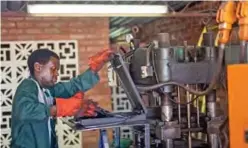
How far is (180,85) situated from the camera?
2881 mm

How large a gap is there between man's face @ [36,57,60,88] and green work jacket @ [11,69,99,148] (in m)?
0.11

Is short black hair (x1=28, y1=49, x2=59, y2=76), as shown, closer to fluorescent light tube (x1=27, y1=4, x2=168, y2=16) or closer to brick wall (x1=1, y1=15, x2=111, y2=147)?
fluorescent light tube (x1=27, y1=4, x2=168, y2=16)

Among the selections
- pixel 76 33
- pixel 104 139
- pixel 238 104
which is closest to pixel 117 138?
pixel 104 139

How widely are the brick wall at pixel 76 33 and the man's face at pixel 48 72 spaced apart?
3.35 meters

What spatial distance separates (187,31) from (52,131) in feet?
13.3

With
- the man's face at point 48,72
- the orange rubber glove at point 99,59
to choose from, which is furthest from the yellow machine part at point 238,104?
the man's face at point 48,72

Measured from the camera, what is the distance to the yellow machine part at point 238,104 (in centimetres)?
251

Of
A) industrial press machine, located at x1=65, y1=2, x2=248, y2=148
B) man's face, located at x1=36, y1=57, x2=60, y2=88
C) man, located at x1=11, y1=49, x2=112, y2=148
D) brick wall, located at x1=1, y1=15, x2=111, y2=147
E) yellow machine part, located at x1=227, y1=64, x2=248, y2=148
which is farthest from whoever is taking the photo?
brick wall, located at x1=1, y1=15, x2=111, y2=147

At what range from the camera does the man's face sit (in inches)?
141

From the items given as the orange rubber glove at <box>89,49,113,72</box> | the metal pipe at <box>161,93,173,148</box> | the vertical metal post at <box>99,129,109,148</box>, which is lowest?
the vertical metal post at <box>99,129,109,148</box>

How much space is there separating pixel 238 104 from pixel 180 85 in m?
0.46

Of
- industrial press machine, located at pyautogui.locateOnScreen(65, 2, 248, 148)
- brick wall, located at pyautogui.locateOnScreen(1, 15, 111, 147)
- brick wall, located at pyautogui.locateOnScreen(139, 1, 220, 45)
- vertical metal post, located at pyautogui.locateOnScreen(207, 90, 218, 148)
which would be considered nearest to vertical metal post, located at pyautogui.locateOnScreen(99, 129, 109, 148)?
industrial press machine, located at pyautogui.locateOnScreen(65, 2, 248, 148)

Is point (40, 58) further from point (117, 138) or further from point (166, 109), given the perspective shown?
point (166, 109)

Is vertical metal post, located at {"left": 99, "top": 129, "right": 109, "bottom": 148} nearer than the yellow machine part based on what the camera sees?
No
